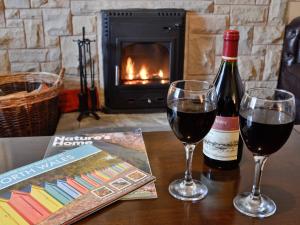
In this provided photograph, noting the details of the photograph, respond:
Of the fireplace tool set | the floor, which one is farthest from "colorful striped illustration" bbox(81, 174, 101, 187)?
the fireplace tool set

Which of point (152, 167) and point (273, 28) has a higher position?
point (273, 28)

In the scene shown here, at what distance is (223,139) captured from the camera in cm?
73

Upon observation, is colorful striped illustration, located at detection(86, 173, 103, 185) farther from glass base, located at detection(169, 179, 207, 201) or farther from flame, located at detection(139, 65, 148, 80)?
flame, located at detection(139, 65, 148, 80)

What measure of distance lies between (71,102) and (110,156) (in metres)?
1.75

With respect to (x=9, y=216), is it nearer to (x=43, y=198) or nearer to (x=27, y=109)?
(x=43, y=198)

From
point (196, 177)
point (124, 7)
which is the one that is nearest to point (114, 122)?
point (124, 7)

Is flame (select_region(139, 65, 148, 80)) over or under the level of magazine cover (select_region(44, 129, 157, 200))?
under

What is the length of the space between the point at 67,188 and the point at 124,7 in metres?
1.85

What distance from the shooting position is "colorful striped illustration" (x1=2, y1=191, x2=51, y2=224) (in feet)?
1.86

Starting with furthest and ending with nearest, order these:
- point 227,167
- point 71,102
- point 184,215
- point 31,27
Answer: point 71,102
point 31,27
point 227,167
point 184,215

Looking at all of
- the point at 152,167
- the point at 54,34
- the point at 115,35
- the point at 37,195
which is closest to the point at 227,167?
the point at 152,167

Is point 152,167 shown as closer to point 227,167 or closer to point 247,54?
point 227,167

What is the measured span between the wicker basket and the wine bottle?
1340 mm

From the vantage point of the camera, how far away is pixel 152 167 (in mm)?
760
